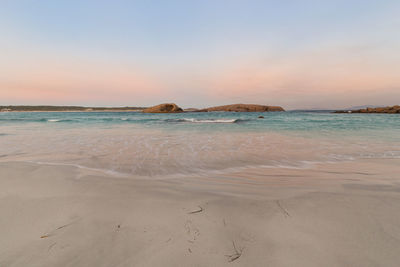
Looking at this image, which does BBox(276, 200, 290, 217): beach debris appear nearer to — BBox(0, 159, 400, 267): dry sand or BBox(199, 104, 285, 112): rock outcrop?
BBox(0, 159, 400, 267): dry sand

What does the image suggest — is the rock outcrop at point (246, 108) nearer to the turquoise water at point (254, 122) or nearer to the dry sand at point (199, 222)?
the turquoise water at point (254, 122)

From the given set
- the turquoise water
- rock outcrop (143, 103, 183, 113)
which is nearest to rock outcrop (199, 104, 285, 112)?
rock outcrop (143, 103, 183, 113)

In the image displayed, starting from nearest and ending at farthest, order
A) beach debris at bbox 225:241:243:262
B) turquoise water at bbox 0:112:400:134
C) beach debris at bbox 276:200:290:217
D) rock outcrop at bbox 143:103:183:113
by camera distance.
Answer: beach debris at bbox 225:241:243:262
beach debris at bbox 276:200:290:217
turquoise water at bbox 0:112:400:134
rock outcrop at bbox 143:103:183:113

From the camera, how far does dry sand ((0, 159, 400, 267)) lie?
1445mm

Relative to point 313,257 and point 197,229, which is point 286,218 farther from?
point 197,229

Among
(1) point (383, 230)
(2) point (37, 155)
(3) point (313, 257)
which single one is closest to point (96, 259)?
(3) point (313, 257)

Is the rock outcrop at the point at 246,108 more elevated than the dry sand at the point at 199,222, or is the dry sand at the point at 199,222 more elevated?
the rock outcrop at the point at 246,108

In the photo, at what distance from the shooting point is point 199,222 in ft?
6.24

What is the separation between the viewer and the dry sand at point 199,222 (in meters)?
1.45

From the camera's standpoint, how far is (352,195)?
2547 mm

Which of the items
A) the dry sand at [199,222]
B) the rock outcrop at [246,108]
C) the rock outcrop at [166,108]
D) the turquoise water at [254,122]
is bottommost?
the dry sand at [199,222]

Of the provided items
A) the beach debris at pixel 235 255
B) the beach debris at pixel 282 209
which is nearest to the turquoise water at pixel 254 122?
the beach debris at pixel 282 209

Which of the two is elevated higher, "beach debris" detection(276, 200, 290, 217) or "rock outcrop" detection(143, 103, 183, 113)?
"rock outcrop" detection(143, 103, 183, 113)

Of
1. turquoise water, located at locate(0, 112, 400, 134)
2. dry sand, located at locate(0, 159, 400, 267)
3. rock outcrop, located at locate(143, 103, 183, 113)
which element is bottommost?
dry sand, located at locate(0, 159, 400, 267)
